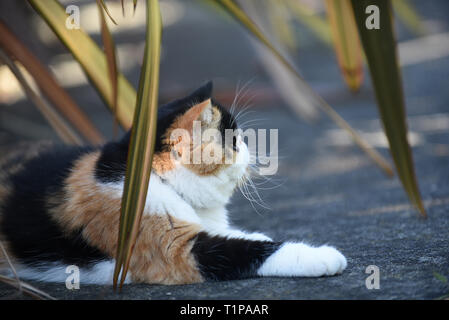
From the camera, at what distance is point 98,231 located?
3.65 feet

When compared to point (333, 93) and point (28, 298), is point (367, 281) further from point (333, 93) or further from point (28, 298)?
point (333, 93)

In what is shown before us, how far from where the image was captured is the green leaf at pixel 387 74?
642 millimetres

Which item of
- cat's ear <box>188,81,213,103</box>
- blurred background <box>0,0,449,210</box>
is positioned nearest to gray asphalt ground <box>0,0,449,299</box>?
blurred background <box>0,0,449,210</box>

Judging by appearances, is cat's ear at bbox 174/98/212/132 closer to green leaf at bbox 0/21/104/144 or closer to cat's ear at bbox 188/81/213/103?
cat's ear at bbox 188/81/213/103

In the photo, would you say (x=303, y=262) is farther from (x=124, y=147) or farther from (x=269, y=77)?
(x=269, y=77)

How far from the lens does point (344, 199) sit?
176 cm

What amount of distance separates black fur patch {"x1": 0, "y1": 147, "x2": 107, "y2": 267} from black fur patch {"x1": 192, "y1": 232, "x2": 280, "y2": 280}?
0.77 feet

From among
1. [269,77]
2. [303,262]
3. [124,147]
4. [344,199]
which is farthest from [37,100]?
[269,77]

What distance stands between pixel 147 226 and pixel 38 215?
0.29 meters

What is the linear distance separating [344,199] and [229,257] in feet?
2.68

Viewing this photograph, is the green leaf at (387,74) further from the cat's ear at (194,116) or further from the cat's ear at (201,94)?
the cat's ear at (201,94)

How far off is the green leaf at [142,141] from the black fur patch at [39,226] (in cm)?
34

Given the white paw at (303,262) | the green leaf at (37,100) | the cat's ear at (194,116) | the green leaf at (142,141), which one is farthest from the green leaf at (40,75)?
the white paw at (303,262)
